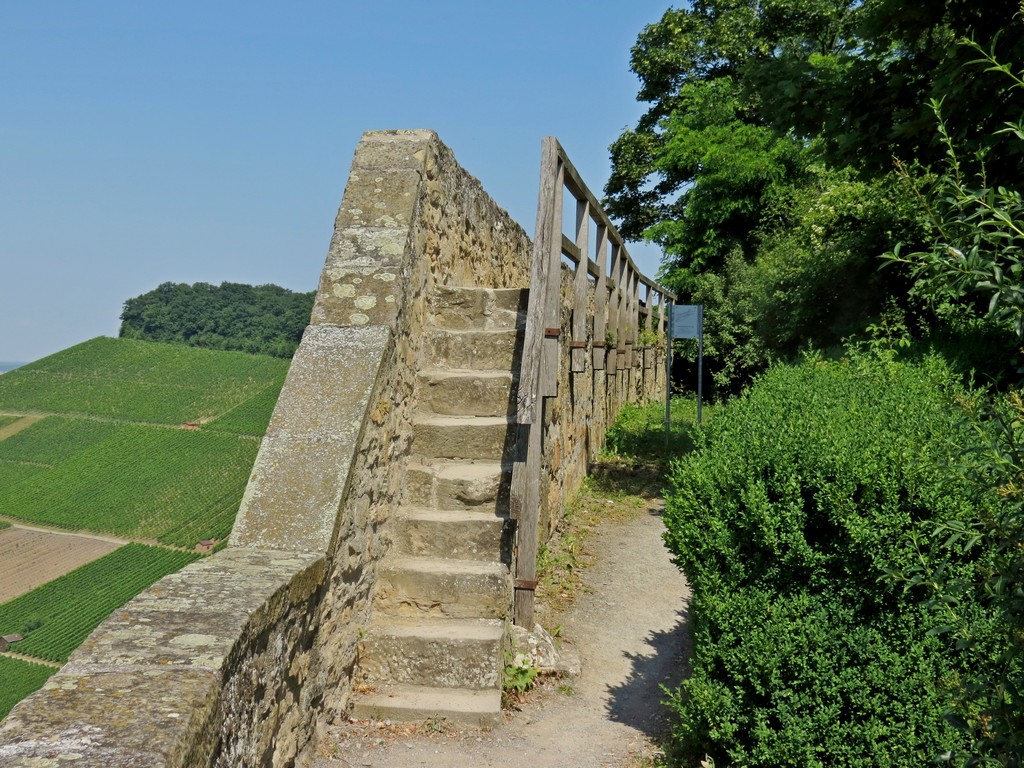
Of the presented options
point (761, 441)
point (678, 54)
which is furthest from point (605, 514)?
point (678, 54)

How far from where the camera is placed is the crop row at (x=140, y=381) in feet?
13.9

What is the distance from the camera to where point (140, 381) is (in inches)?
177

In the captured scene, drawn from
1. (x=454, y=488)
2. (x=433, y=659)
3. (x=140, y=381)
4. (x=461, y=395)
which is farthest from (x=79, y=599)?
(x=461, y=395)

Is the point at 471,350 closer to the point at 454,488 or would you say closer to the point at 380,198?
the point at 454,488

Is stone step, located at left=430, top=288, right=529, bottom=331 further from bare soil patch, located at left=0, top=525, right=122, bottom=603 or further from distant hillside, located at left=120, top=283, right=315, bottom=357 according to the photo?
bare soil patch, located at left=0, top=525, right=122, bottom=603

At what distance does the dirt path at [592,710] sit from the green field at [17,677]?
1.17 m

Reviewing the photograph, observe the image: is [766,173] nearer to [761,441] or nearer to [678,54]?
[678,54]

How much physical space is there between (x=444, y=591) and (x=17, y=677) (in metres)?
1.91

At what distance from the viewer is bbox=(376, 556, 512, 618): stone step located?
4051 millimetres

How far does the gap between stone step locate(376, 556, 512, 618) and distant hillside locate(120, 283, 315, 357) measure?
1678 millimetres

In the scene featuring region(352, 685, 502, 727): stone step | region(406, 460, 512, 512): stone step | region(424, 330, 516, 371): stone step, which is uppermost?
region(424, 330, 516, 371): stone step

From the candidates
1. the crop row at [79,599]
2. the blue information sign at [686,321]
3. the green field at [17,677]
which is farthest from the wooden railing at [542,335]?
the blue information sign at [686,321]

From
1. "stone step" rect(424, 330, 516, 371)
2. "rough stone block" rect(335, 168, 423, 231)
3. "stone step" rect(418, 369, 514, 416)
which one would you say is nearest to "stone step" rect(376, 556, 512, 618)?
"stone step" rect(418, 369, 514, 416)

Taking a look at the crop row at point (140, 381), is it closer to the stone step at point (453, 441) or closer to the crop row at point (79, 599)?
the stone step at point (453, 441)
